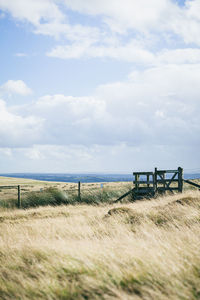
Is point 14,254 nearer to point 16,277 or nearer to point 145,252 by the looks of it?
point 16,277

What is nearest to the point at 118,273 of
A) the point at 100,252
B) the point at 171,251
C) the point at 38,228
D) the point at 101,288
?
the point at 101,288

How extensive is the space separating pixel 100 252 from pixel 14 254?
169 cm

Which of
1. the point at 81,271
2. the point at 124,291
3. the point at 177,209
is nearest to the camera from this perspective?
the point at 124,291

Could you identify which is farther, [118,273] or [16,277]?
[16,277]

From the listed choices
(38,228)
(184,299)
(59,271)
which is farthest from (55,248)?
(38,228)

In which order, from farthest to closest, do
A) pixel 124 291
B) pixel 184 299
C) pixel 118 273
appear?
pixel 118 273, pixel 124 291, pixel 184 299

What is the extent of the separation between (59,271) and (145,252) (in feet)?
4.43

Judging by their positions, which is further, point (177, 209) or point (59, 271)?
point (177, 209)

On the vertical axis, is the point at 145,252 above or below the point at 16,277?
above

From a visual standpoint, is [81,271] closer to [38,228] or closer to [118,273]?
[118,273]

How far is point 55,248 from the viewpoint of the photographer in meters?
4.95

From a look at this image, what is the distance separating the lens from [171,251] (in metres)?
4.41

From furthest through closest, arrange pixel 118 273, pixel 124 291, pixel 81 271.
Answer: pixel 81 271 < pixel 118 273 < pixel 124 291

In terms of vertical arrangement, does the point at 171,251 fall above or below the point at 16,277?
above
